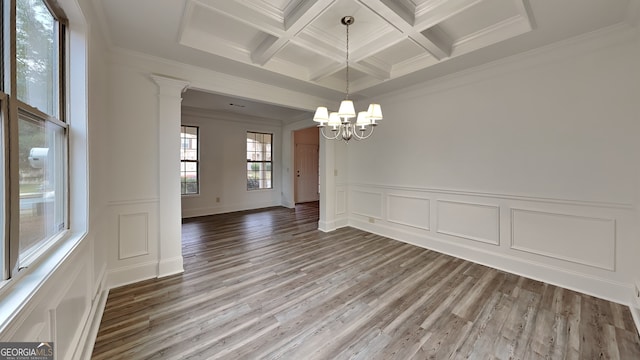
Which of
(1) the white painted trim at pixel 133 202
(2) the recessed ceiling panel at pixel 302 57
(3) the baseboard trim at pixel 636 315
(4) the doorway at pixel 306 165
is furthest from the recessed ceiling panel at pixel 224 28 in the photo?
(4) the doorway at pixel 306 165

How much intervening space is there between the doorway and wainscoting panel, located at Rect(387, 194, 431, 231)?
3901mm

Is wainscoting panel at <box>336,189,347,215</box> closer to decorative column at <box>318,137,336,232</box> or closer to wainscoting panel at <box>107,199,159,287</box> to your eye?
decorative column at <box>318,137,336,232</box>

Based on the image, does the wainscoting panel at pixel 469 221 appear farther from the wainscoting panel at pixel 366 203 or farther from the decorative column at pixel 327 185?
the decorative column at pixel 327 185

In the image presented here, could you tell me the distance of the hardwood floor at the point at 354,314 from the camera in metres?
1.68

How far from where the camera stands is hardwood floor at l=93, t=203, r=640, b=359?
168cm

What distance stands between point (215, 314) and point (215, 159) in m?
4.84

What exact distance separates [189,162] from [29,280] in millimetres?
5351

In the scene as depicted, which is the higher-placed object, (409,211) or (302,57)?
(302,57)

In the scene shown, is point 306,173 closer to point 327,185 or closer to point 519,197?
point 327,185

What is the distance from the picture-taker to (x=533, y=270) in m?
2.72

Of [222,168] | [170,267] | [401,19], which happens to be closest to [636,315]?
[401,19]

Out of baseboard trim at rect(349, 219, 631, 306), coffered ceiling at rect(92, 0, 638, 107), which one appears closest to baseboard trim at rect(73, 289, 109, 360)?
coffered ceiling at rect(92, 0, 638, 107)

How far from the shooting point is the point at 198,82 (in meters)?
2.98

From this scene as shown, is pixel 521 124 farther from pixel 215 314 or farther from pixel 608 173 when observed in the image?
pixel 215 314
